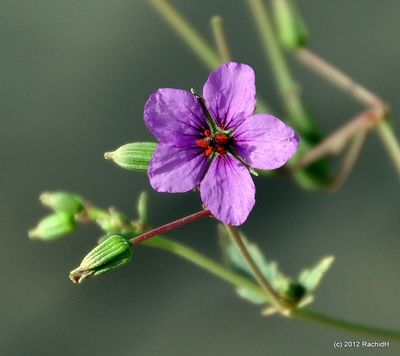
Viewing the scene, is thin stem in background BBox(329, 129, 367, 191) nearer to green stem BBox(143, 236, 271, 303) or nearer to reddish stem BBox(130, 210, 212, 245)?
green stem BBox(143, 236, 271, 303)

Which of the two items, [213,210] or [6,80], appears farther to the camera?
[6,80]

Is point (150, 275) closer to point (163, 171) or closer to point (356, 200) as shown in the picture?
point (356, 200)

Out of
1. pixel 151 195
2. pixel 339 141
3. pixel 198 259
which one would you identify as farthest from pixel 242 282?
pixel 151 195

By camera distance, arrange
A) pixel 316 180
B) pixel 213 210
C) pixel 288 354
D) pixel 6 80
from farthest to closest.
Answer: pixel 6 80 < pixel 288 354 < pixel 316 180 < pixel 213 210

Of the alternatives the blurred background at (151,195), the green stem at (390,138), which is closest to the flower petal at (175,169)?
the green stem at (390,138)

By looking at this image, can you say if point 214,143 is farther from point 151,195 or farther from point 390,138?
point 151,195

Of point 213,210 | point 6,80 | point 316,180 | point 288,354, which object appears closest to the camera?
point 213,210

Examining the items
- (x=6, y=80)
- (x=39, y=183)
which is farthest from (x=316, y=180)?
(x=6, y=80)
